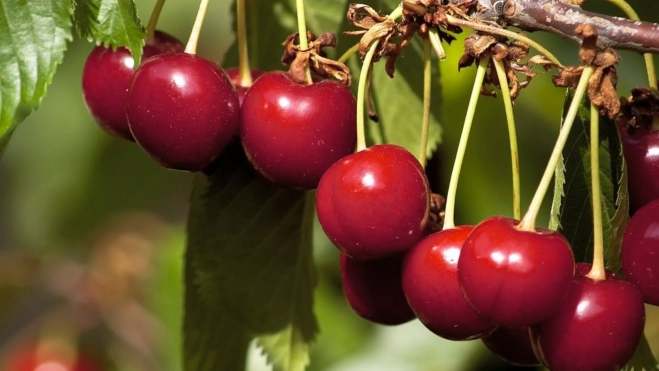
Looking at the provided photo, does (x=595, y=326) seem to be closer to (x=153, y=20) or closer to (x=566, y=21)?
(x=566, y=21)

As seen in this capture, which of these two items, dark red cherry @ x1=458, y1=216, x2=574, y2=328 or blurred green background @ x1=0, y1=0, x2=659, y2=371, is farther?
blurred green background @ x1=0, y1=0, x2=659, y2=371

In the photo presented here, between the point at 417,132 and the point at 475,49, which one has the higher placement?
the point at 475,49

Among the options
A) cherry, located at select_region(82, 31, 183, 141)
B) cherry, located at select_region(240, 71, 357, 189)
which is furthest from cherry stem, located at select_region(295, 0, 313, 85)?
cherry, located at select_region(82, 31, 183, 141)

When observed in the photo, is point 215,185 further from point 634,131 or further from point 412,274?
point 634,131

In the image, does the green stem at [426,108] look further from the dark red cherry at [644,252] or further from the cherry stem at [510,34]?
the dark red cherry at [644,252]

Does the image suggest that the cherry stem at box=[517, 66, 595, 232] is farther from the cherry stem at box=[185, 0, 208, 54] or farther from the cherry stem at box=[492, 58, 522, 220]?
the cherry stem at box=[185, 0, 208, 54]

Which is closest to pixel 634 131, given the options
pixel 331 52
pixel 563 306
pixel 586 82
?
pixel 586 82
